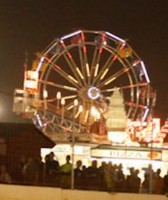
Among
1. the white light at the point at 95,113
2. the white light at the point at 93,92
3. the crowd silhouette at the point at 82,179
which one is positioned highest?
the white light at the point at 93,92

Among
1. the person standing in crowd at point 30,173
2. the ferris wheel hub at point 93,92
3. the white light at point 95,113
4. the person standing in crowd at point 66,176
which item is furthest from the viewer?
the ferris wheel hub at point 93,92

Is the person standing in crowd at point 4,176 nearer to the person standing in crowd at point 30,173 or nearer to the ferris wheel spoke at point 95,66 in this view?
the person standing in crowd at point 30,173

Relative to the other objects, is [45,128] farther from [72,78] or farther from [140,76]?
[140,76]

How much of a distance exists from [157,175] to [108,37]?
26.9m

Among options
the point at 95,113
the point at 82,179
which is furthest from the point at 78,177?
the point at 95,113

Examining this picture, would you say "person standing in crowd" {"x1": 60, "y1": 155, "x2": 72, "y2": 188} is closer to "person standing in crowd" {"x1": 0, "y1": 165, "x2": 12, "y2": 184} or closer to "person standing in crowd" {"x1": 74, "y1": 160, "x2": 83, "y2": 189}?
"person standing in crowd" {"x1": 74, "y1": 160, "x2": 83, "y2": 189}

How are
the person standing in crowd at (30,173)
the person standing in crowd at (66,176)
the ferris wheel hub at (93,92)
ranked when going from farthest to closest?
the ferris wheel hub at (93,92)
the person standing in crowd at (30,173)
the person standing in crowd at (66,176)

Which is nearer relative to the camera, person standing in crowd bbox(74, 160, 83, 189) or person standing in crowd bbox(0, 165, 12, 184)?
person standing in crowd bbox(74, 160, 83, 189)

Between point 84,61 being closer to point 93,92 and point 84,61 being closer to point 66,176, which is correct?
point 93,92

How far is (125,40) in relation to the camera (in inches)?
1646

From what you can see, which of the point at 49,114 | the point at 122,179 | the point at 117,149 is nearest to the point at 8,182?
the point at 122,179

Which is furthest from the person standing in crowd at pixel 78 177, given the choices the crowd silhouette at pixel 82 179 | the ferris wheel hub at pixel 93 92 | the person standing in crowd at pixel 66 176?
the ferris wheel hub at pixel 93 92

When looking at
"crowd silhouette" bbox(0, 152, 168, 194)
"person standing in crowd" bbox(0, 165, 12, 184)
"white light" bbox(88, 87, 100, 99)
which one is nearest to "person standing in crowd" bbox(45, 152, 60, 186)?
"crowd silhouette" bbox(0, 152, 168, 194)

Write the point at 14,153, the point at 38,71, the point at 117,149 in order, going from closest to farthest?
the point at 14,153 < the point at 117,149 < the point at 38,71
